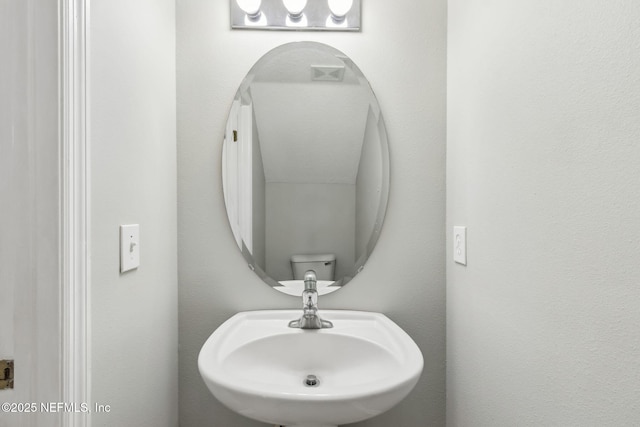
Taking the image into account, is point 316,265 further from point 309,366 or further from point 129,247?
point 129,247

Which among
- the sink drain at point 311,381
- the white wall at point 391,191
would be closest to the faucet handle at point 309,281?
the white wall at point 391,191

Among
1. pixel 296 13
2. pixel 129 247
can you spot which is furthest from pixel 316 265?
pixel 296 13

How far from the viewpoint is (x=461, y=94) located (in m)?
1.12

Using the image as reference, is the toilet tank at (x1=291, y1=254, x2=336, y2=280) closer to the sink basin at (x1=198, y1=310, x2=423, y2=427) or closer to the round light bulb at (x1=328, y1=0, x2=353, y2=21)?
the sink basin at (x1=198, y1=310, x2=423, y2=427)

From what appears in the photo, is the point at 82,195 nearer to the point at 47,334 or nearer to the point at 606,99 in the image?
the point at 47,334

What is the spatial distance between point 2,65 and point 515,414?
1196 millimetres

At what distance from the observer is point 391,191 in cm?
125

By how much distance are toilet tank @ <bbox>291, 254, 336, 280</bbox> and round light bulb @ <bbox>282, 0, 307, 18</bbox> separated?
2.67ft

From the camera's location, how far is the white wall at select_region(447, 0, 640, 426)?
1.72ft

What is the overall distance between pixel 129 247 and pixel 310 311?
1.81 ft

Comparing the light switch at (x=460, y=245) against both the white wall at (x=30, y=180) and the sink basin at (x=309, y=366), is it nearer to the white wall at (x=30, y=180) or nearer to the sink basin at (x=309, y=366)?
the sink basin at (x=309, y=366)

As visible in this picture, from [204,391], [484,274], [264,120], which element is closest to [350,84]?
[264,120]

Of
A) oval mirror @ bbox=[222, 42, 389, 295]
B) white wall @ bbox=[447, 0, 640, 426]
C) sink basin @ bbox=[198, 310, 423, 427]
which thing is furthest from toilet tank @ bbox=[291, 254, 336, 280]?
white wall @ bbox=[447, 0, 640, 426]

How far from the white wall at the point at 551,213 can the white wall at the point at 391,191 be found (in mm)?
161
